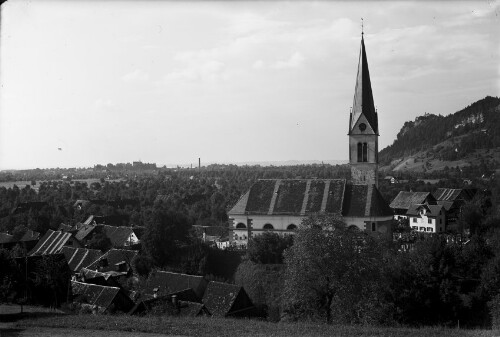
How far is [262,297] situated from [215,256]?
7.96 meters

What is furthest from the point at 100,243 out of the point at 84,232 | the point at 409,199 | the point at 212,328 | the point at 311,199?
the point at 409,199

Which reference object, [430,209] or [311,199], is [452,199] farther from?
[311,199]

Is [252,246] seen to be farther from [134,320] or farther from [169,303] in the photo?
[134,320]

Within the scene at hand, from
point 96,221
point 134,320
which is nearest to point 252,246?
point 134,320

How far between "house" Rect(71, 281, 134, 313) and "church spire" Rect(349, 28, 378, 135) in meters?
31.3

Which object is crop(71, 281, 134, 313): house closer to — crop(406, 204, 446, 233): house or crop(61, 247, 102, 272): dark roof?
crop(61, 247, 102, 272): dark roof

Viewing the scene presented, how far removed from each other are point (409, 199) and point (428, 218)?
9338 millimetres

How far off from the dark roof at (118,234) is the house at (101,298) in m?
24.5

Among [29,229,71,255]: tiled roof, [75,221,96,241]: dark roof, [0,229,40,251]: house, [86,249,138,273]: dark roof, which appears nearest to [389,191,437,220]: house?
[75,221,96,241]: dark roof

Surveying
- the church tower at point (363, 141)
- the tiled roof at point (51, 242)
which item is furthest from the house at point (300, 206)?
the tiled roof at point (51, 242)

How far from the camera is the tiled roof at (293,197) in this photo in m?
48.1

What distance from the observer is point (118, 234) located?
Answer: 57188 millimetres

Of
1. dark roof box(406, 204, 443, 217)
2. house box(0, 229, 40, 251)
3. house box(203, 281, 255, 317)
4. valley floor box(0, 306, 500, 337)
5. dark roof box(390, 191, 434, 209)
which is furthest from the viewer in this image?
dark roof box(390, 191, 434, 209)

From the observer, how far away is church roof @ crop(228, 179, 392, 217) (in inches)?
1860
